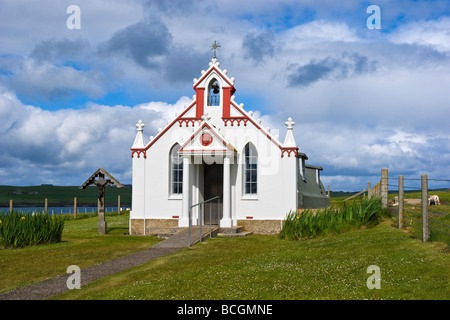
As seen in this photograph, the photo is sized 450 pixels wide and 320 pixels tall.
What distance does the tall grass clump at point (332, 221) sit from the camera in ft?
64.3

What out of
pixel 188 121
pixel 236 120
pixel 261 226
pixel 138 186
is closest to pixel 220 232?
pixel 261 226

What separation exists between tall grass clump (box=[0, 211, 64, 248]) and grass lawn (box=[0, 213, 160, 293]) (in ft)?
1.70

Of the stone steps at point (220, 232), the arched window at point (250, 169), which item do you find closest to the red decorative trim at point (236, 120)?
the arched window at point (250, 169)

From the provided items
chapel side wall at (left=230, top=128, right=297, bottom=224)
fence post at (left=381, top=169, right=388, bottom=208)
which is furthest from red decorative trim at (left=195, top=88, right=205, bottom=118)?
fence post at (left=381, top=169, right=388, bottom=208)

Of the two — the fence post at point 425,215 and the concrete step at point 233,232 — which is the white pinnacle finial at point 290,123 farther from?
the fence post at point 425,215

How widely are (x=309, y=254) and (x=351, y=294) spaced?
529 centimetres

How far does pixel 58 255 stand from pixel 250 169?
10.4 meters

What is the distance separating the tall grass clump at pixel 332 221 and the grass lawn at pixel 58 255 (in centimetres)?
607

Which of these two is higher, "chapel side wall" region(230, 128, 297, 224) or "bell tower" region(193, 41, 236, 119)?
"bell tower" region(193, 41, 236, 119)

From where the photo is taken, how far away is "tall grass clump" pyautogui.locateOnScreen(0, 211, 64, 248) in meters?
19.2

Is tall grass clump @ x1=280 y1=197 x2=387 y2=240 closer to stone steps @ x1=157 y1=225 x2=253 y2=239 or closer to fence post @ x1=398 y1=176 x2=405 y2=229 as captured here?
fence post @ x1=398 y1=176 x2=405 y2=229

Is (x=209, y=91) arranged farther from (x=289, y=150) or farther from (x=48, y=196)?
(x=48, y=196)
